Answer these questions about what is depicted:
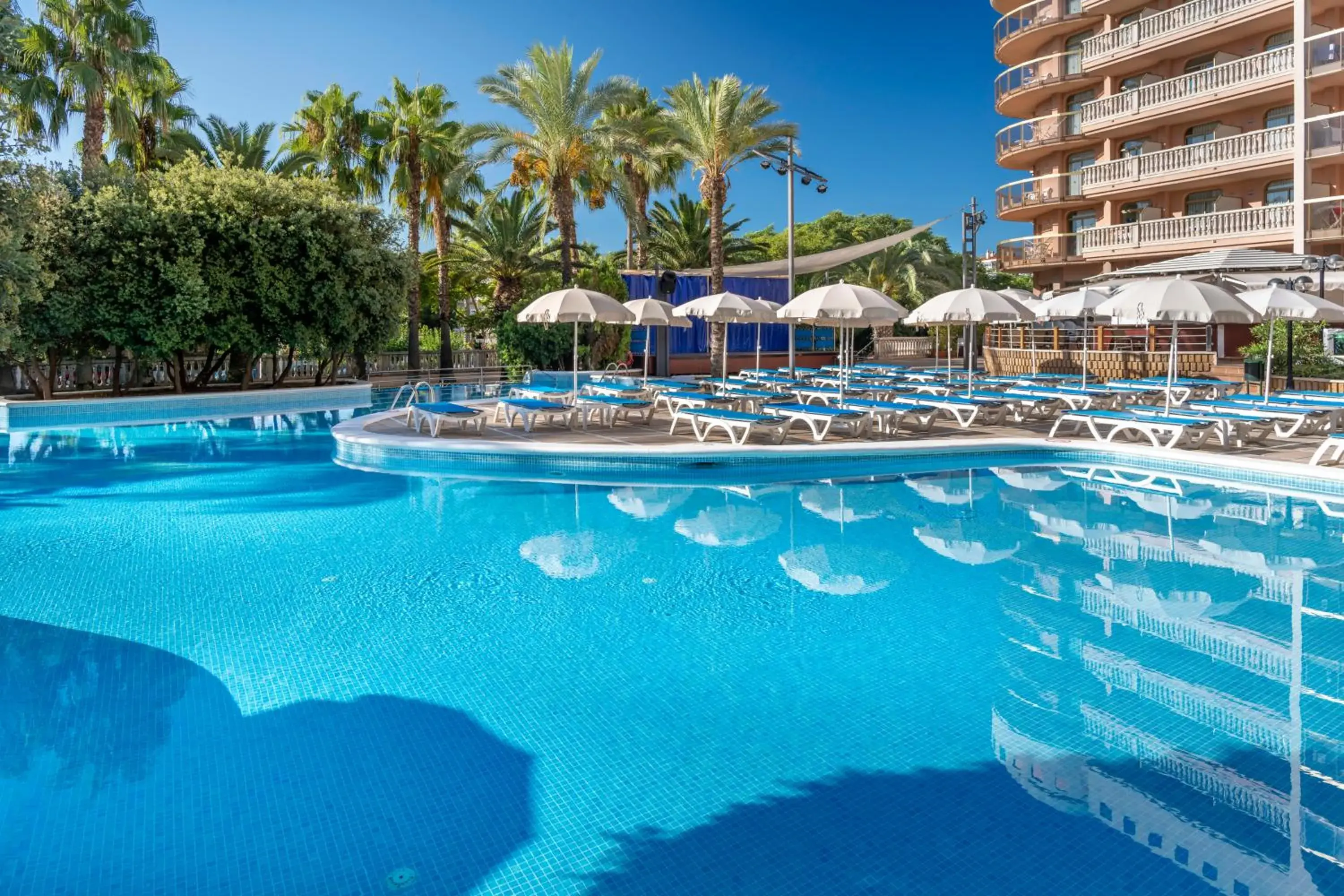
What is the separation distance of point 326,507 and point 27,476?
541 cm

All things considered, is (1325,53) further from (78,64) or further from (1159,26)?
(78,64)

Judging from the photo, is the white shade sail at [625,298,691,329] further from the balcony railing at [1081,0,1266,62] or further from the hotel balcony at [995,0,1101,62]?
the hotel balcony at [995,0,1101,62]

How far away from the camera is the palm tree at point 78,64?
2141 cm

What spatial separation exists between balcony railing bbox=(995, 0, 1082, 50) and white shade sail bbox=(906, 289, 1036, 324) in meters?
20.6

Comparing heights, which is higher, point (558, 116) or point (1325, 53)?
point (1325, 53)

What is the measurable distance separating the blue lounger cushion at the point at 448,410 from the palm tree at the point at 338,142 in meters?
15.5

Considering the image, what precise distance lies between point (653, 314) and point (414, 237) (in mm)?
14125

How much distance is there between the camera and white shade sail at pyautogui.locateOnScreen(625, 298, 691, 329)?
58.5 ft

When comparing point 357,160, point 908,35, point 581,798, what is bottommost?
point 581,798

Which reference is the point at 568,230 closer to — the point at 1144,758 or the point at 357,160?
the point at 357,160

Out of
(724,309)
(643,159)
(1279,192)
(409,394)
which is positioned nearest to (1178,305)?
(724,309)

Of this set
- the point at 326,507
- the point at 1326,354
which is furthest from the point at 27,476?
the point at 1326,354

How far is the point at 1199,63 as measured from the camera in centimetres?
2873

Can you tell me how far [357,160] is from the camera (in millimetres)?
29562
